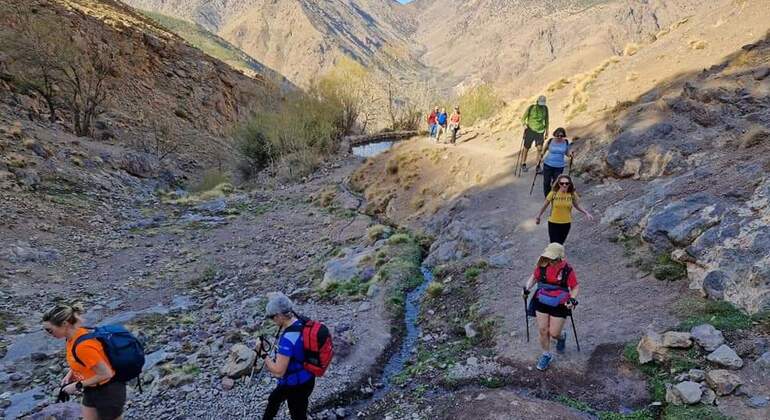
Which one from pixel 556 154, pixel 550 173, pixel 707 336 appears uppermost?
pixel 556 154

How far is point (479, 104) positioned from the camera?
131 ft

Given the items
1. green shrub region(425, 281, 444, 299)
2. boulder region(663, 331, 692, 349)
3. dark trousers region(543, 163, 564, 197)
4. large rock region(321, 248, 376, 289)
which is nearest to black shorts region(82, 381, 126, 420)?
boulder region(663, 331, 692, 349)

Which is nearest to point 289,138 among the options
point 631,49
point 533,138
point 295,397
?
point 631,49

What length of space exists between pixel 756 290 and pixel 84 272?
1502 cm

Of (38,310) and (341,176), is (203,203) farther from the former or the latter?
(38,310)

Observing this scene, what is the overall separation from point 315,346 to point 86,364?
2087 mm

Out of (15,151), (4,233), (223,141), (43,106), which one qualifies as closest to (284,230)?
(4,233)

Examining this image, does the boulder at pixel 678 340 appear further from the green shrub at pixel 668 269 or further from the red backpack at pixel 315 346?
the red backpack at pixel 315 346

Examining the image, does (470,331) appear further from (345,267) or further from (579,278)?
(345,267)

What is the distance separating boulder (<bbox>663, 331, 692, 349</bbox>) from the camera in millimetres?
6008

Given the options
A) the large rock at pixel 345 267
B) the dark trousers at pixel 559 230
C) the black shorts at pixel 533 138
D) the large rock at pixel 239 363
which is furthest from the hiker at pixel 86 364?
the black shorts at pixel 533 138

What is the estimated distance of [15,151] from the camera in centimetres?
1841

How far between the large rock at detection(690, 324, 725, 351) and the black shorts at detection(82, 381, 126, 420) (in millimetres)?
6526

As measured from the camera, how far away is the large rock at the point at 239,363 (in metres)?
7.76
